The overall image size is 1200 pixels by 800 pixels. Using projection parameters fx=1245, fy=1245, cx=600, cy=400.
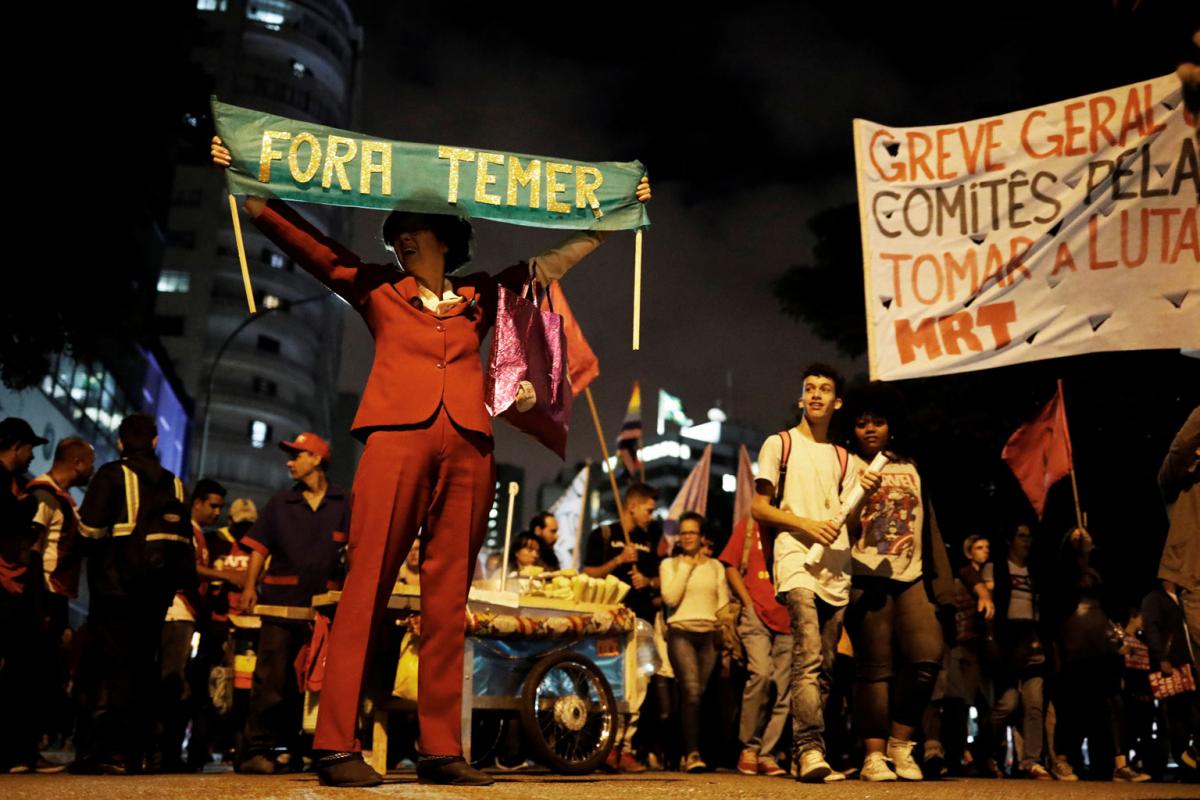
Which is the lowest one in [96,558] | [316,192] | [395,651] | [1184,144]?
[395,651]

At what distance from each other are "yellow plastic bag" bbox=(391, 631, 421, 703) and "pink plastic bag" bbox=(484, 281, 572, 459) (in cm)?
180

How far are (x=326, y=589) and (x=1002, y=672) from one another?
586 centimetres

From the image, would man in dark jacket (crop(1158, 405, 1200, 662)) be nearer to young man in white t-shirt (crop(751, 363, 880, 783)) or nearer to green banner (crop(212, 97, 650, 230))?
young man in white t-shirt (crop(751, 363, 880, 783))

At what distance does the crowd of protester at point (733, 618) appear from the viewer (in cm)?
698

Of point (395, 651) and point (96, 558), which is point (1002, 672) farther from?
point (96, 558)

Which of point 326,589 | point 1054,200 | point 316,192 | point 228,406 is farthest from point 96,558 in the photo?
point 228,406

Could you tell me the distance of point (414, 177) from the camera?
568 cm

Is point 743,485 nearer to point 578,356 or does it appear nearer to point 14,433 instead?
point 578,356

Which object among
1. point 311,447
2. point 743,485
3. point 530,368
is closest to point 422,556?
point 530,368

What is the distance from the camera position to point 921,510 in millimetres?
7266

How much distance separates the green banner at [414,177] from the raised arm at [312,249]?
10 centimetres

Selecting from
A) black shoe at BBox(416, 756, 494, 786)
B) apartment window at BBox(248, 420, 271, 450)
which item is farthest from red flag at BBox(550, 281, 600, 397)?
apartment window at BBox(248, 420, 271, 450)

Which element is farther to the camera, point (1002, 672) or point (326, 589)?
point (1002, 672)

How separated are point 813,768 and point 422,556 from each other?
2543mm
